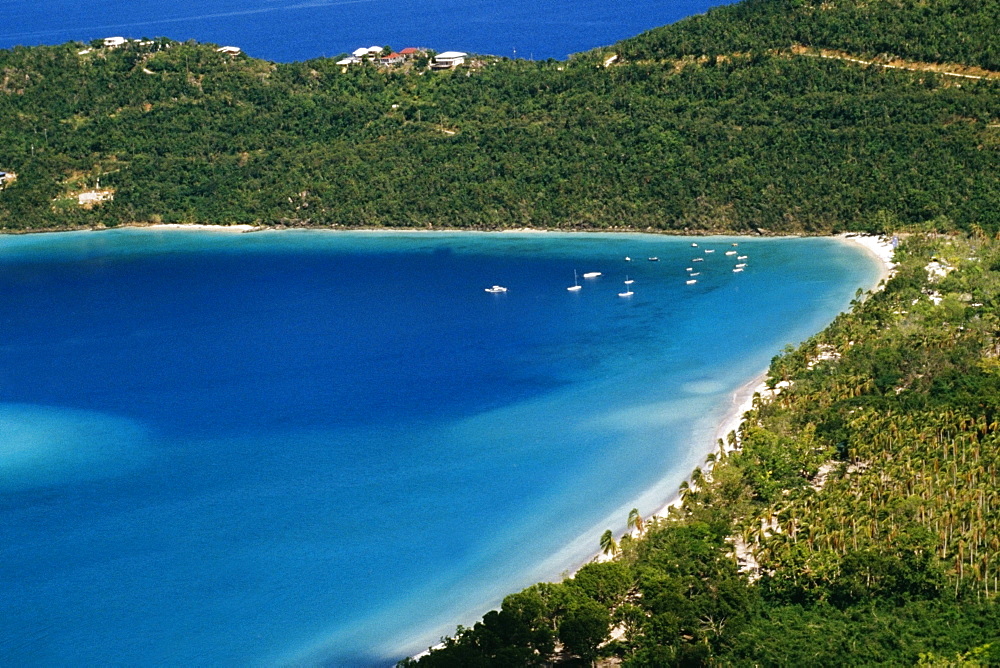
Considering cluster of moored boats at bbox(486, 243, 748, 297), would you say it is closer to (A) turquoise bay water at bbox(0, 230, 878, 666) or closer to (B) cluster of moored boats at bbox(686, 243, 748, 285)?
(B) cluster of moored boats at bbox(686, 243, 748, 285)

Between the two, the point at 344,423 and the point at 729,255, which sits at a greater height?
the point at 729,255

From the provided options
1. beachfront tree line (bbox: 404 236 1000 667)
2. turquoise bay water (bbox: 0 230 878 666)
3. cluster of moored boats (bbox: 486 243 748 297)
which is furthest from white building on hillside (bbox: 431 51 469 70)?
beachfront tree line (bbox: 404 236 1000 667)

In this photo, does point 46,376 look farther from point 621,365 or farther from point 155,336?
point 621,365

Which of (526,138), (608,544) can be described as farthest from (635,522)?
(526,138)

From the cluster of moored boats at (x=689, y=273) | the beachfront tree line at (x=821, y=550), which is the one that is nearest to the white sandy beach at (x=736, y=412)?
the beachfront tree line at (x=821, y=550)

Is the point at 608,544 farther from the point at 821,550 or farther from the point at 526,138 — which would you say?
the point at 526,138

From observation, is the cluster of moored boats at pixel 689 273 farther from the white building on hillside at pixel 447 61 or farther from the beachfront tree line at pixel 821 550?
the white building on hillside at pixel 447 61

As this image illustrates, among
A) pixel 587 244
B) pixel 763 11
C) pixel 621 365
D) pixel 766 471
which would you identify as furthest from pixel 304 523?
pixel 763 11
